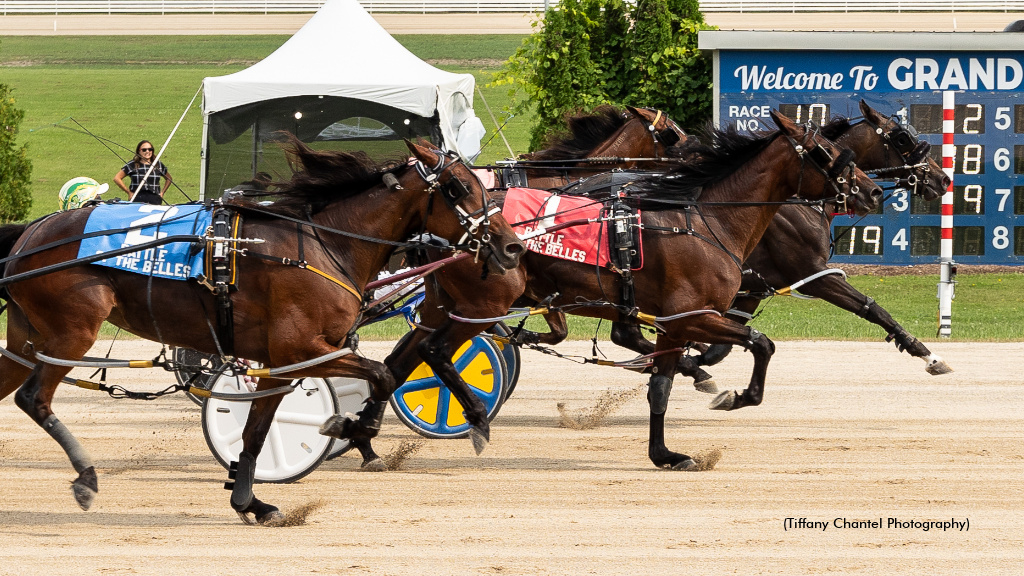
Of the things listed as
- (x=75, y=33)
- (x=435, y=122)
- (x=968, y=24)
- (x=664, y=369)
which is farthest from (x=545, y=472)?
(x=75, y=33)

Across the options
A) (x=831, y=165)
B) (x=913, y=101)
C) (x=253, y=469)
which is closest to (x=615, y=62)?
(x=913, y=101)

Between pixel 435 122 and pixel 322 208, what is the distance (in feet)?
23.0

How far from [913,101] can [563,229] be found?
285 inches

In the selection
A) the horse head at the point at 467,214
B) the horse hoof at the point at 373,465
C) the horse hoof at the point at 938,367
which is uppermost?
the horse head at the point at 467,214

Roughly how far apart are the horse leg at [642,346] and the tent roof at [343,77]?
502 centimetres

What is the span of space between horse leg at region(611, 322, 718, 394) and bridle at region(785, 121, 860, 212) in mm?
1596

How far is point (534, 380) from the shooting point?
31.4ft

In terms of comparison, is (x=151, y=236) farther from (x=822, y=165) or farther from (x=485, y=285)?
(x=822, y=165)

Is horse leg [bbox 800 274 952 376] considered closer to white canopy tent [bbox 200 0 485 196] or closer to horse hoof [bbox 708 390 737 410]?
horse hoof [bbox 708 390 737 410]

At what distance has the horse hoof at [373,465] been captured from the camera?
6.62m

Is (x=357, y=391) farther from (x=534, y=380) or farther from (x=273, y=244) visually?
(x=534, y=380)

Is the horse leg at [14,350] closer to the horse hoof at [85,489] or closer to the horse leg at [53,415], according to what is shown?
the horse leg at [53,415]

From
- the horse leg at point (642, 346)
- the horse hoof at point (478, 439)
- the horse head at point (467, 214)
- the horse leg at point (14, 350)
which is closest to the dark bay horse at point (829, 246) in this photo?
the horse leg at point (642, 346)

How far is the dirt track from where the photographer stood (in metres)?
4.80
